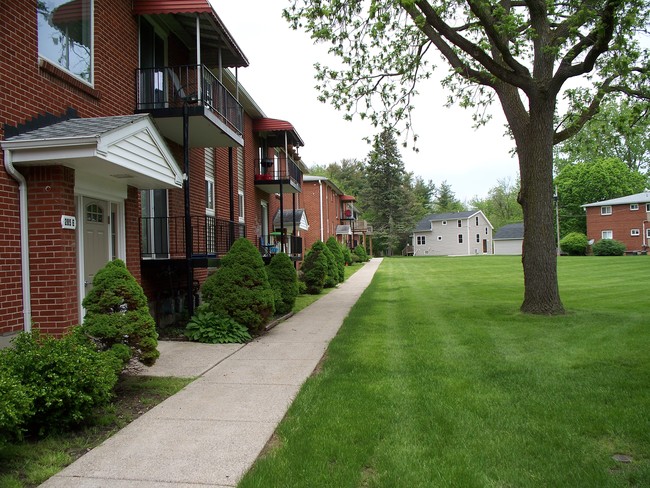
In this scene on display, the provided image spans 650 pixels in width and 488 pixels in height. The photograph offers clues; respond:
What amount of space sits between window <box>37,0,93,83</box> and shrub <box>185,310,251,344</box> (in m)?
4.41

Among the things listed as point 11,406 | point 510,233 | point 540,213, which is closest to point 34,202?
point 11,406

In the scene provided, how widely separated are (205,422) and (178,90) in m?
7.37

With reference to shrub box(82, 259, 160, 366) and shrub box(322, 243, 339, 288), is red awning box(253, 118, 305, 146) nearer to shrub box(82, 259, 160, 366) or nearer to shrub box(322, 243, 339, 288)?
shrub box(322, 243, 339, 288)

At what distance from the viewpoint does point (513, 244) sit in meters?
64.9

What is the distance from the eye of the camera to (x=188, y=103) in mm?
9680

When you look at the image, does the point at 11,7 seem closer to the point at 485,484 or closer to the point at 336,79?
the point at 485,484

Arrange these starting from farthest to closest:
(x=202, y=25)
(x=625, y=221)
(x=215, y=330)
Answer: (x=625, y=221), (x=202, y=25), (x=215, y=330)

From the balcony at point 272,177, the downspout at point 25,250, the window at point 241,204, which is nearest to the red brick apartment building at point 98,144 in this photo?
the downspout at point 25,250

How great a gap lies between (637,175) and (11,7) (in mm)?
69974

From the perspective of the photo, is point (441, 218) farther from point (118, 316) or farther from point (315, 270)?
point (118, 316)

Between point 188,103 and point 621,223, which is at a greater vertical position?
point 188,103

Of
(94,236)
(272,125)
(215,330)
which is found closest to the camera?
(94,236)

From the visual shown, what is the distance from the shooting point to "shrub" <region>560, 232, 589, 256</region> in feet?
158

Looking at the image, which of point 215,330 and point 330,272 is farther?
point 330,272
